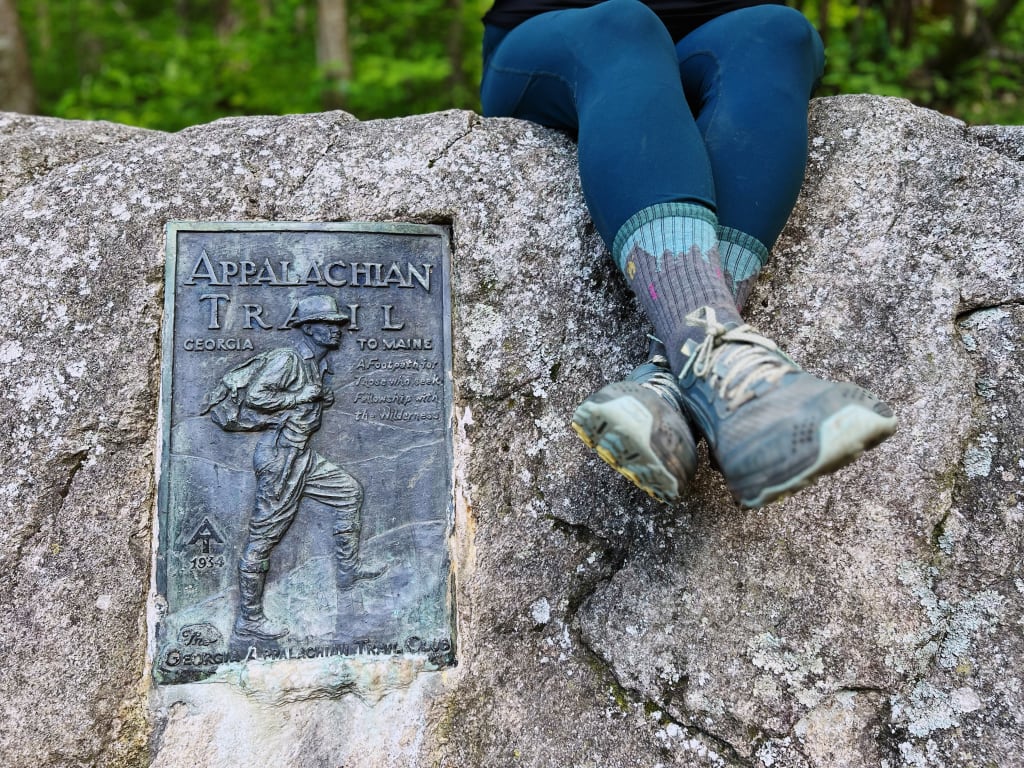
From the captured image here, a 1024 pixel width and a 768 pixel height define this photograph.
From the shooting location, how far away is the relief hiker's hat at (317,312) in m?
1.80

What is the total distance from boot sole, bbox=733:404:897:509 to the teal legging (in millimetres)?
550

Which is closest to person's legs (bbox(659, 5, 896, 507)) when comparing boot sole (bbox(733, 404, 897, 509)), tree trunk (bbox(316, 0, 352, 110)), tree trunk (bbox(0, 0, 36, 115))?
boot sole (bbox(733, 404, 897, 509))

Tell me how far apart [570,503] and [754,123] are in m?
0.90

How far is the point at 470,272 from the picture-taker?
189 centimetres

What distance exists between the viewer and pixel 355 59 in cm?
626

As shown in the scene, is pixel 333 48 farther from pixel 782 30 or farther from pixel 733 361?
pixel 733 361

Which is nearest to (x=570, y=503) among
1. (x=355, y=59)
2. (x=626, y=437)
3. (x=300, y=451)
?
(x=626, y=437)

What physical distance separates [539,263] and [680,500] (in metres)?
0.63

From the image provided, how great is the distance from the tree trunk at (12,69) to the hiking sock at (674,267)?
392cm

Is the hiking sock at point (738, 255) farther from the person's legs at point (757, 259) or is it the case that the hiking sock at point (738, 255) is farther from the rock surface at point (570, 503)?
the rock surface at point (570, 503)

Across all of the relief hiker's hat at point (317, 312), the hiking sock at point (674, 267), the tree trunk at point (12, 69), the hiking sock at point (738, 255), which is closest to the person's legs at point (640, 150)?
the hiking sock at point (674, 267)

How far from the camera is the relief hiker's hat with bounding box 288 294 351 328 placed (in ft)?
5.91

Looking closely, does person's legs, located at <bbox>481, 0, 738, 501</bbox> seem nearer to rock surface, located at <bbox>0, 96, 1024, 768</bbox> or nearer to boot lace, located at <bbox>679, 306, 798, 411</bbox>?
boot lace, located at <bbox>679, 306, 798, 411</bbox>

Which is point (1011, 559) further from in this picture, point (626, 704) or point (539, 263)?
point (539, 263)
